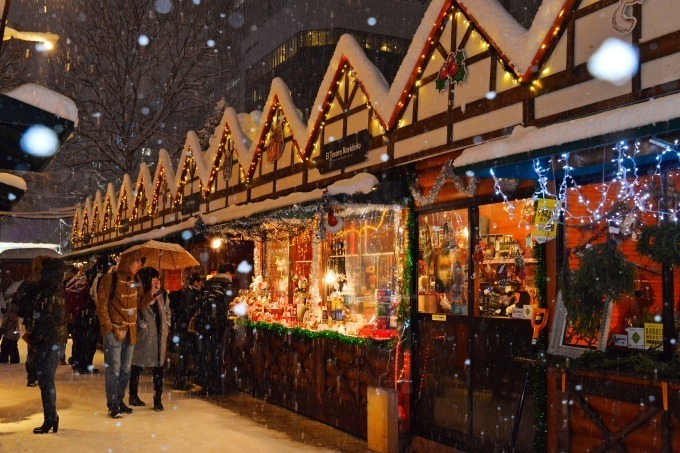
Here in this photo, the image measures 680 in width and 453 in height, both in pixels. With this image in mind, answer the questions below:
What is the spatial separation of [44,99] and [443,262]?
4958 millimetres

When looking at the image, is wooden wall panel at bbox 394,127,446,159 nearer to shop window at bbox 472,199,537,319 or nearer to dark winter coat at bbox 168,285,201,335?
shop window at bbox 472,199,537,319

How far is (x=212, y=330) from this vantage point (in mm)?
11828

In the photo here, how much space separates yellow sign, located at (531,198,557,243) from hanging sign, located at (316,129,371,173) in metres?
3.94

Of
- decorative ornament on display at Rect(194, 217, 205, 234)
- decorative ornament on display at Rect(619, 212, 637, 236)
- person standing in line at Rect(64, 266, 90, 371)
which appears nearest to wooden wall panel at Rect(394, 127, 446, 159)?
decorative ornament on display at Rect(619, 212, 637, 236)

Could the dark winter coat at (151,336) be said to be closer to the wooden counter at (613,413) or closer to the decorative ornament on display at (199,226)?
the decorative ornament on display at (199,226)

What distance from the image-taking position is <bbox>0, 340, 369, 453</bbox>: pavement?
778 centimetres

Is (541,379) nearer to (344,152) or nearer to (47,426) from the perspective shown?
(344,152)

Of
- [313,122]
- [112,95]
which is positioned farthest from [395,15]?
[313,122]

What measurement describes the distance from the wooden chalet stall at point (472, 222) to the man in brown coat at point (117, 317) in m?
2.38

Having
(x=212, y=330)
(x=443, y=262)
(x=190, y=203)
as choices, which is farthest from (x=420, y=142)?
(x=190, y=203)

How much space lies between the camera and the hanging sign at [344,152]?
9.91 metres

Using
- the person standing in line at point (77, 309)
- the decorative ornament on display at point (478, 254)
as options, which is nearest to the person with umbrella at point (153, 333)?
the person standing in line at point (77, 309)

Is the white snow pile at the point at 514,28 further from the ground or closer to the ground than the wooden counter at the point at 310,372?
further from the ground

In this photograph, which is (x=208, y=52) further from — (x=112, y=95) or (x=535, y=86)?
(x=535, y=86)
